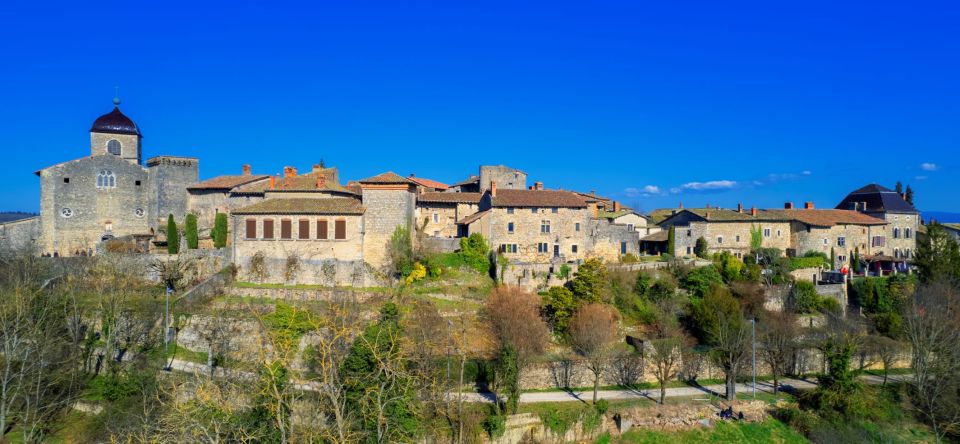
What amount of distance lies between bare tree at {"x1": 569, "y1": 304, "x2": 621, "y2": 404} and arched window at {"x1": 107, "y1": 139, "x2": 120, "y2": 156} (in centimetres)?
3718

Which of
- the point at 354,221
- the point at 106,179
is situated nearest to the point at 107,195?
the point at 106,179

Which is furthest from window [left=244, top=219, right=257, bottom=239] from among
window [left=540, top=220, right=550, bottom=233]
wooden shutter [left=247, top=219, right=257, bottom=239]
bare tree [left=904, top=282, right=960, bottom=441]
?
bare tree [left=904, top=282, right=960, bottom=441]

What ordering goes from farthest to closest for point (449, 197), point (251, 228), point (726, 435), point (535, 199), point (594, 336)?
point (449, 197) < point (535, 199) < point (251, 228) < point (594, 336) < point (726, 435)

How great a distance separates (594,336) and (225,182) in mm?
30368

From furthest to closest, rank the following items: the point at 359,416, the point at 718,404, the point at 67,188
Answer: the point at 67,188 < the point at 718,404 < the point at 359,416

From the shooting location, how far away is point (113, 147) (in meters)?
47.4

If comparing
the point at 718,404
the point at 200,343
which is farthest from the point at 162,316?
the point at 718,404

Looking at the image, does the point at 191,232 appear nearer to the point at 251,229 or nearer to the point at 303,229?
the point at 251,229

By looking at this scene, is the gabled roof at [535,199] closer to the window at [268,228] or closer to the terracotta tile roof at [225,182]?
the window at [268,228]

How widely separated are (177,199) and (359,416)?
Answer: 3164cm

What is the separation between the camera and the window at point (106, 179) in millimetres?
44969

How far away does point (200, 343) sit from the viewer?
32.0 metres

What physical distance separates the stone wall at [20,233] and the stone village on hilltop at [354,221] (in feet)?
0.29

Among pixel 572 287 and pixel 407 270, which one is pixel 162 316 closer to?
pixel 407 270
